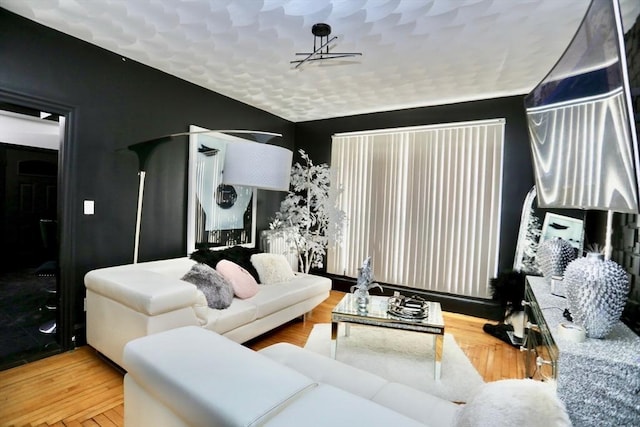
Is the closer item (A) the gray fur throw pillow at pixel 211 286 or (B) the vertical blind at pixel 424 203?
(A) the gray fur throw pillow at pixel 211 286

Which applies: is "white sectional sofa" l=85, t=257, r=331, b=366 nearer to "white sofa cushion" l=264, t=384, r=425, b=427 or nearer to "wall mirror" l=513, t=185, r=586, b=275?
"white sofa cushion" l=264, t=384, r=425, b=427

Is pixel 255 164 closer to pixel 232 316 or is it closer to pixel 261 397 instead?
pixel 232 316

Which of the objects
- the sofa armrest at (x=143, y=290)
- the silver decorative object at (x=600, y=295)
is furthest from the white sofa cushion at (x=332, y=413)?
the sofa armrest at (x=143, y=290)

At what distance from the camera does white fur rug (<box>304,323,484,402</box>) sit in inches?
93.3

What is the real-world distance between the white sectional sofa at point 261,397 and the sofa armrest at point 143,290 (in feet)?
2.69

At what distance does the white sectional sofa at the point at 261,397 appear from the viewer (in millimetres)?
826

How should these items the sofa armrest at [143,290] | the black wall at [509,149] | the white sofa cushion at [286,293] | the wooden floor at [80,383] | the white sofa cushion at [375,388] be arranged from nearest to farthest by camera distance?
the white sofa cushion at [375,388], the wooden floor at [80,383], the sofa armrest at [143,290], the white sofa cushion at [286,293], the black wall at [509,149]

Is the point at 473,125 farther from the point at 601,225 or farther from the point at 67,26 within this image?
the point at 67,26

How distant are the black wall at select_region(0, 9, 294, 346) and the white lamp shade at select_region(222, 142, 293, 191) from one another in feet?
4.12

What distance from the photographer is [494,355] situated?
2920mm

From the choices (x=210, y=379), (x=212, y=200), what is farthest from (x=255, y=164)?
(x=210, y=379)

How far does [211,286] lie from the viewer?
8.90 feet

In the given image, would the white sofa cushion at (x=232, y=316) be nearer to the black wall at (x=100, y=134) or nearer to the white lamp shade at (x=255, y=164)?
the white lamp shade at (x=255, y=164)

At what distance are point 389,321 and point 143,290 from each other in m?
1.79
